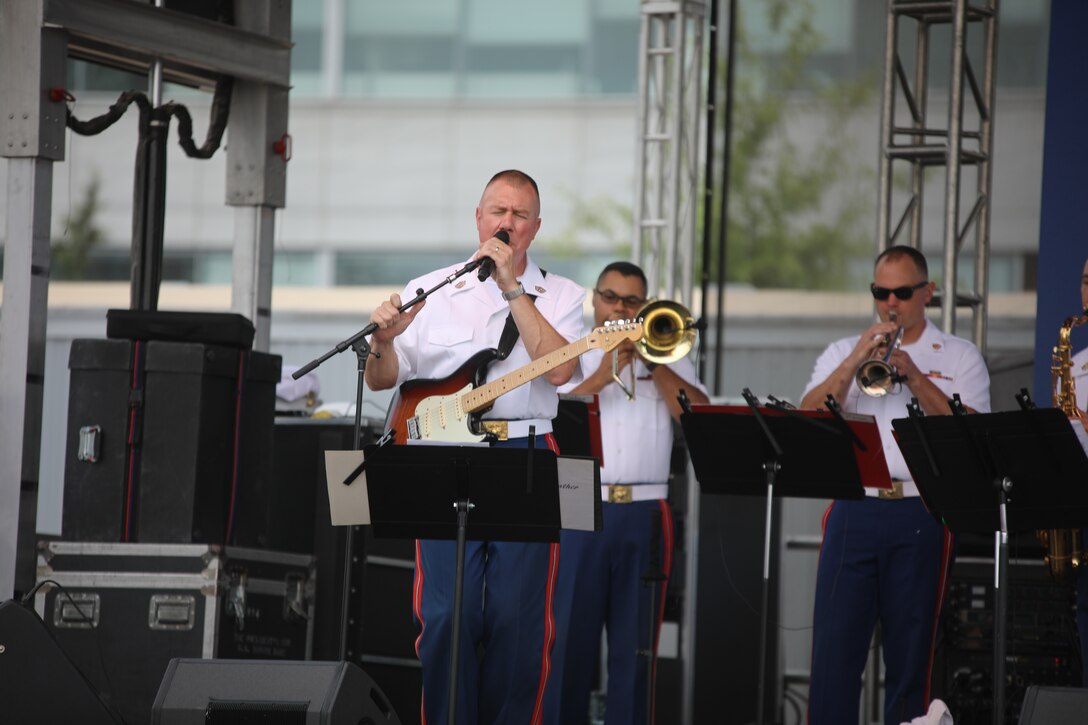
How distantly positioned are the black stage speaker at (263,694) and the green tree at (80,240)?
44.8 ft

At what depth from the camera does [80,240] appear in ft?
56.6

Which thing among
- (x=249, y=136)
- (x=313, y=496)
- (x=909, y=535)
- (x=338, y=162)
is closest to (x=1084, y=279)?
(x=909, y=535)

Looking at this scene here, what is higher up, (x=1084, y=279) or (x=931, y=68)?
(x=931, y=68)

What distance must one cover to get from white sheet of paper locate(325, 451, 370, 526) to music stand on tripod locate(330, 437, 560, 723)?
0.7 inches

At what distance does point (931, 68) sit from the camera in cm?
1270

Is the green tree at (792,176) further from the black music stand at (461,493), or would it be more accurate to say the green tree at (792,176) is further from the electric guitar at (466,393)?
the black music stand at (461,493)

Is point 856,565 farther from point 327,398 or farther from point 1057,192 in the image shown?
point 327,398

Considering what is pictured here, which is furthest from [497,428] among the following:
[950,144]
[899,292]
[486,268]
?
[950,144]

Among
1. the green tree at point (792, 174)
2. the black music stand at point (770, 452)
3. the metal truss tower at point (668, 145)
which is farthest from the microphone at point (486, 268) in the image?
the green tree at point (792, 174)

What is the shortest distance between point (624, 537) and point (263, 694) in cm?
233

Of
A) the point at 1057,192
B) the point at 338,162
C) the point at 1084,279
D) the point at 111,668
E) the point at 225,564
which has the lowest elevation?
the point at 111,668

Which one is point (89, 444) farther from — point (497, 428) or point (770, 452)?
point (770, 452)

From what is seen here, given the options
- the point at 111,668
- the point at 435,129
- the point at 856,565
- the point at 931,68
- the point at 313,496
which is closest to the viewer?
the point at 111,668

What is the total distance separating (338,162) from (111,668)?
1332 centimetres
